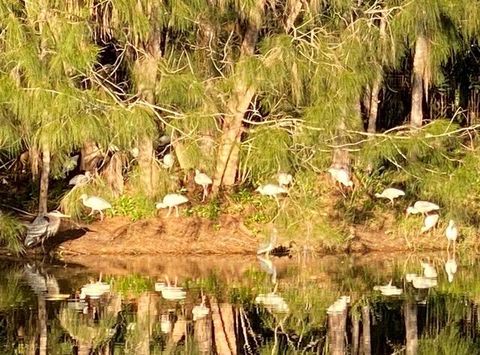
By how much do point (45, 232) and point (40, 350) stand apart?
333 centimetres

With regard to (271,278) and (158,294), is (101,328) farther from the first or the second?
(271,278)

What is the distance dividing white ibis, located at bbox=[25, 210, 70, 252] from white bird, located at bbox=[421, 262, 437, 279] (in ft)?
9.22

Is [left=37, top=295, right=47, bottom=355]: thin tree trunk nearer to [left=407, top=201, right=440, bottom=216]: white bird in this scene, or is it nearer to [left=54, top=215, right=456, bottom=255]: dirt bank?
[left=54, top=215, right=456, bottom=255]: dirt bank

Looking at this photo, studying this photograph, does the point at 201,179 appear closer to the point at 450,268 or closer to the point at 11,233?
the point at 11,233

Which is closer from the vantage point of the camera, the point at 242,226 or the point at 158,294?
the point at 158,294

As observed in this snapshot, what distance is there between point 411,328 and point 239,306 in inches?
44.3

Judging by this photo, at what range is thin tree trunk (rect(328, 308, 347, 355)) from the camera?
6137 millimetres

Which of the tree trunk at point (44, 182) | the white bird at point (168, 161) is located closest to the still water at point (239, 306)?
the tree trunk at point (44, 182)

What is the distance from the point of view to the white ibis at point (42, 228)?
9.19 metres

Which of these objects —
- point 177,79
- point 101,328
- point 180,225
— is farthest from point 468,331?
point 180,225

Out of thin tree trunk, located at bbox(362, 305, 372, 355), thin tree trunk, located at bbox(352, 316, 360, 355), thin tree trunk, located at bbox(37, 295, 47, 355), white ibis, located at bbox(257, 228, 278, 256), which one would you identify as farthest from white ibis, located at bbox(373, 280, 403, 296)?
thin tree trunk, located at bbox(37, 295, 47, 355)

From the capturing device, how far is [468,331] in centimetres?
658

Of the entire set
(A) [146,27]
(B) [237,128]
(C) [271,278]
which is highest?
(A) [146,27]

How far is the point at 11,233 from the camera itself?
8.96 metres
